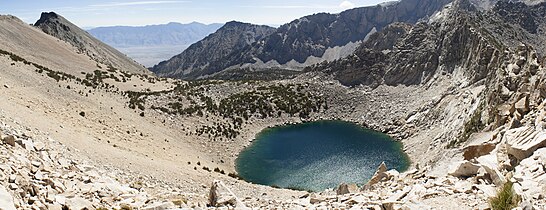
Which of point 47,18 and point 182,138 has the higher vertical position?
point 47,18

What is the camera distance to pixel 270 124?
75.9m

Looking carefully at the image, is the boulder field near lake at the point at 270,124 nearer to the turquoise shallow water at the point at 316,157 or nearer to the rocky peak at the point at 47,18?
the turquoise shallow water at the point at 316,157

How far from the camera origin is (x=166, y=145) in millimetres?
49719

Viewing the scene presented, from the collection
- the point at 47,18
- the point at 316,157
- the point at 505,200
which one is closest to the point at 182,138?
the point at 316,157

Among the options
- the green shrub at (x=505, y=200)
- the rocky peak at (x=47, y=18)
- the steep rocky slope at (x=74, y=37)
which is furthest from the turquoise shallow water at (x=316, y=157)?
the rocky peak at (x=47, y=18)

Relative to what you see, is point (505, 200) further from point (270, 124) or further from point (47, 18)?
point (47, 18)

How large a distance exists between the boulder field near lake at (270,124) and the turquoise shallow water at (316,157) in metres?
1.81

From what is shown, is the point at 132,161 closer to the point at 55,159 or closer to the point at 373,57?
the point at 55,159

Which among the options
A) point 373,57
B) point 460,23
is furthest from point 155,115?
point 460,23

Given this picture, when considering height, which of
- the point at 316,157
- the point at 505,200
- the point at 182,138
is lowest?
the point at 316,157

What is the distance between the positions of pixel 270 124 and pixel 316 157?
66.9 feet

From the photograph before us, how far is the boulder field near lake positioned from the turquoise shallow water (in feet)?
5.94

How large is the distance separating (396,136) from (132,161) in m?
46.7

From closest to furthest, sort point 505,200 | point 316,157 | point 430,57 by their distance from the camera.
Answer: point 505,200 → point 316,157 → point 430,57
